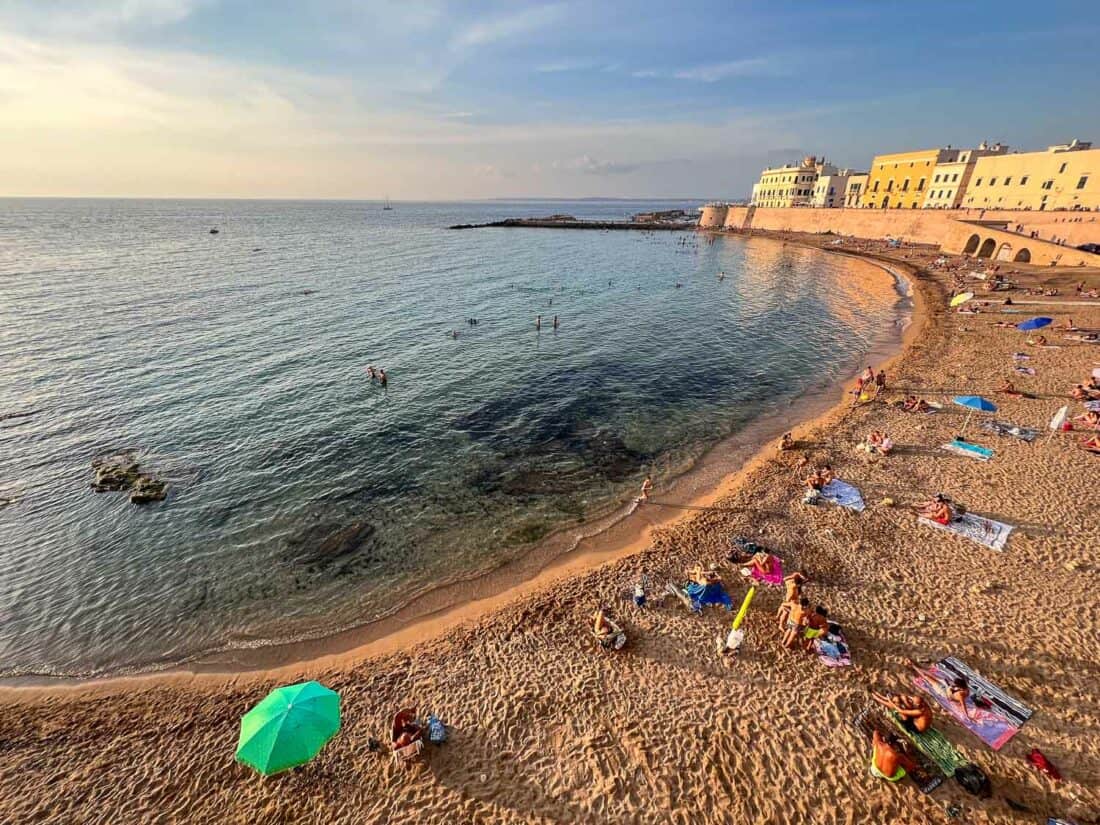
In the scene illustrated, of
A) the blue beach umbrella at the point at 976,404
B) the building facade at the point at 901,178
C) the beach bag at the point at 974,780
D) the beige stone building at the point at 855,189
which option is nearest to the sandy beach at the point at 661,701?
the beach bag at the point at 974,780

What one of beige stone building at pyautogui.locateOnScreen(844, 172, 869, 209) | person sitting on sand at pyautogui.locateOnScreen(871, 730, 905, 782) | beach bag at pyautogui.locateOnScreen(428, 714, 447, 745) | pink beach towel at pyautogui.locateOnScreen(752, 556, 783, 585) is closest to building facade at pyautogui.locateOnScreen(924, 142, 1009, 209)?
beige stone building at pyautogui.locateOnScreen(844, 172, 869, 209)

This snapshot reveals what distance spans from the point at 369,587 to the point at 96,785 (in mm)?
7134

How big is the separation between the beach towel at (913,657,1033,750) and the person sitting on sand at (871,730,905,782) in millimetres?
1968

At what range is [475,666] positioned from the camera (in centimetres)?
1236

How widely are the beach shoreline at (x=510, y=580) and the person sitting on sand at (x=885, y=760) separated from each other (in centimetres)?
836

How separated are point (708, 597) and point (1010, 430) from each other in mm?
19950

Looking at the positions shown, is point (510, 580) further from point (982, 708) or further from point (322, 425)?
point (322, 425)

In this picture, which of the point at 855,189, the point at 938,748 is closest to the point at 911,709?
the point at 938,748

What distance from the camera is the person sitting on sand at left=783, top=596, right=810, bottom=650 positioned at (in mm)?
12188

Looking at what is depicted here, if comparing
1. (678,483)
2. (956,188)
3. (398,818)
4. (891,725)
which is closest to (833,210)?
(956,188)

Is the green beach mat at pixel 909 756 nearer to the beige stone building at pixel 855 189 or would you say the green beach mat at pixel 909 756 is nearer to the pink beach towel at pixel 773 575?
the pink beach towel at pixel 773 575

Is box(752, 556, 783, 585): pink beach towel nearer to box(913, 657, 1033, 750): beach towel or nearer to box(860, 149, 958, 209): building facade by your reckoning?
box(913, 657, 1033, 750): beach towel

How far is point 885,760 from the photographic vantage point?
9.10 meters

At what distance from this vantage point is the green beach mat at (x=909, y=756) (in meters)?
9.06
